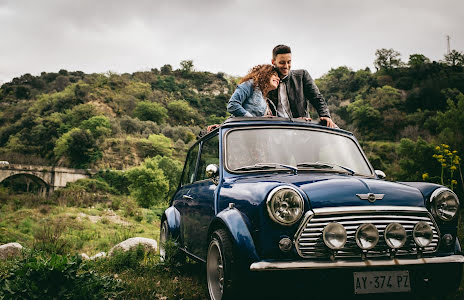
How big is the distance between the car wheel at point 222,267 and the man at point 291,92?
2.35 meters

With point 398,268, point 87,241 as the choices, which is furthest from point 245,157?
point 87,241

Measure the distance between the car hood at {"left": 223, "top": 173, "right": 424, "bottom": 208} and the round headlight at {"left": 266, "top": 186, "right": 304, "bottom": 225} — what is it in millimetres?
94

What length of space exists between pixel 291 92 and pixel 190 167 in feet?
6.10

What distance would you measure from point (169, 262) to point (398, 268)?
352 cm

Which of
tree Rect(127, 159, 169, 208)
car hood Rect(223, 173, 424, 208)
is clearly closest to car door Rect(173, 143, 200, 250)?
car hood Rect(223, 173, 424, 208)

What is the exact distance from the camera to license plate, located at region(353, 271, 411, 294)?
2.83m

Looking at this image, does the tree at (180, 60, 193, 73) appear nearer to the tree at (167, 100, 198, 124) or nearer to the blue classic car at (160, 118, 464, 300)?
the tree at (167, 100, 198, 124)

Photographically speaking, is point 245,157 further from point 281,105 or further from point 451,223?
point 451,223

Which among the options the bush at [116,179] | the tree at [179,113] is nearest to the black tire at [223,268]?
the bush at [116,179]

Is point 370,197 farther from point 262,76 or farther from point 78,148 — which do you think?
point 78,148

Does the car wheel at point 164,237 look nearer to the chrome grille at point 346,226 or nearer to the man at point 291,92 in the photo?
the man at point 291,92

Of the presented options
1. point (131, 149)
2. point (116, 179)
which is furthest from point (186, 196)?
point (131, 149)

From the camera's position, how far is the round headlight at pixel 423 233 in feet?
10.1

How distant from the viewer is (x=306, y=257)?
9.47 feet
